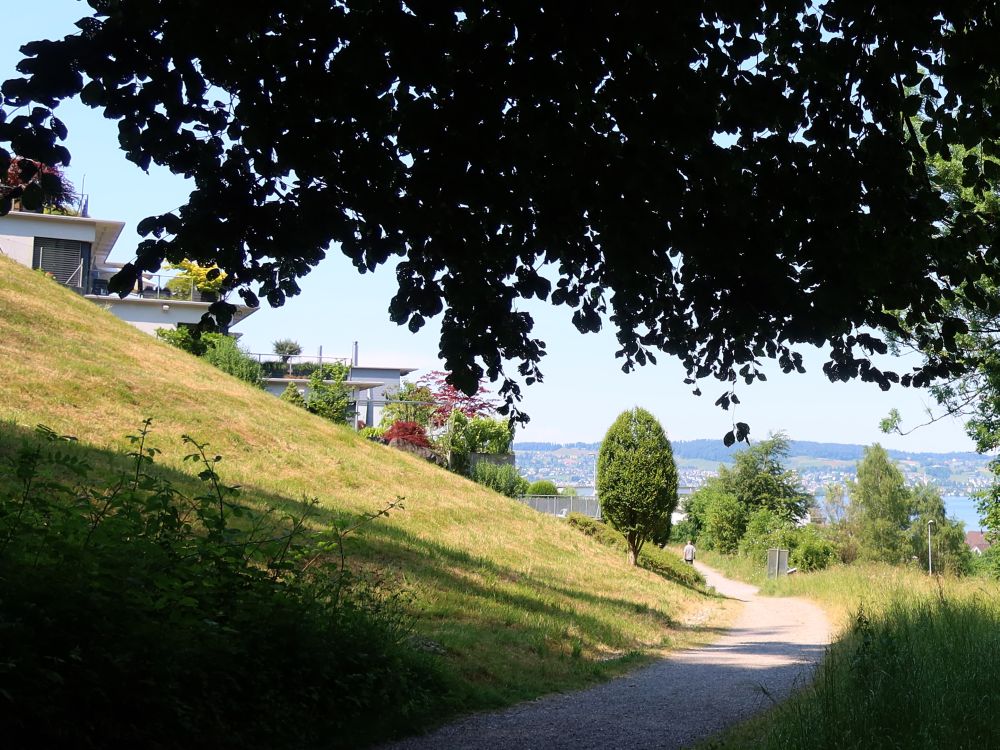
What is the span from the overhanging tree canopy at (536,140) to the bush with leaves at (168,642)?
1.63 metres

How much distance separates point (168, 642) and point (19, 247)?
3537cm

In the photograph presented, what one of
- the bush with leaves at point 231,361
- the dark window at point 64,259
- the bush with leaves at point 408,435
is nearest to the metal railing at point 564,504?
the bush with leaves at point 408,435

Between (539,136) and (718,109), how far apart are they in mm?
1368

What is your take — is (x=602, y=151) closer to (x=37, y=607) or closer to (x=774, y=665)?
(x=37, y=607)

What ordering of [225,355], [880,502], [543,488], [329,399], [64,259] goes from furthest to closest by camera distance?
[880,502] < [543,488] < [64,259] < [329,399] < [225,355]

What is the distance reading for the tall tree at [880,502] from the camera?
6606 centimetres

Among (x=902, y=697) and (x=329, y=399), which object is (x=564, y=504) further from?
(x=902, y=697)

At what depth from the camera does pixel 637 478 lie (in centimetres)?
2450

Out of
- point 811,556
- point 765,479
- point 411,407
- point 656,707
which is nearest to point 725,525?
point 765,479

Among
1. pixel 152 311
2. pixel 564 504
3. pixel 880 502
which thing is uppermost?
pixel 152 311

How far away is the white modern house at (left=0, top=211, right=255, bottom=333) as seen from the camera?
116ft

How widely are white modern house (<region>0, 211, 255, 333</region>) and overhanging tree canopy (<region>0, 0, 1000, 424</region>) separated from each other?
30720 millimetres

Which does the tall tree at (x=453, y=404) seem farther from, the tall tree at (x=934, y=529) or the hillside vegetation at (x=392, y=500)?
the tall tree at (x=934, y=529)

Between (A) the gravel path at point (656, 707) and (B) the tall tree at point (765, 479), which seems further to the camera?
(B) the tall tree at point (765, 479)
